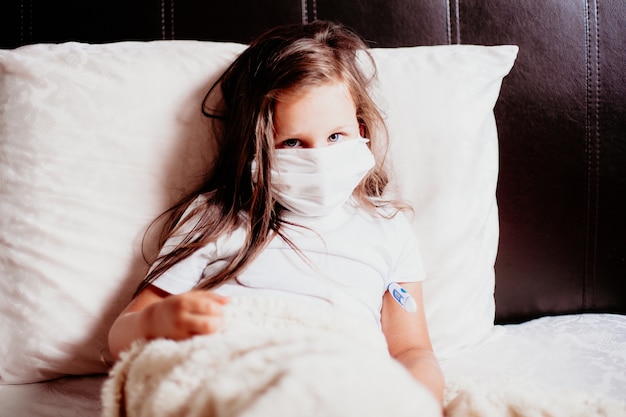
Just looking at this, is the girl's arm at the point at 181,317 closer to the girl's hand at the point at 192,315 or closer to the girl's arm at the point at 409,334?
the girl's hand at the point at 192,315

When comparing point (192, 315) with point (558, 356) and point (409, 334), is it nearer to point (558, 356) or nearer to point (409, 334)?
point (409, 334)

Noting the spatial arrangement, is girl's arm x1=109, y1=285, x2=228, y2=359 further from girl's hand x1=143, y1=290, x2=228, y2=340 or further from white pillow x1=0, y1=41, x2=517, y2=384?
white pillow x1=0, y1=41, x2=517, y2=384

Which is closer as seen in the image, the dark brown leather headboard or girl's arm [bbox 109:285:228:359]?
girl's arm [bbox 109:285:228:359]

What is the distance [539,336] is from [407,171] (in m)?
0.42

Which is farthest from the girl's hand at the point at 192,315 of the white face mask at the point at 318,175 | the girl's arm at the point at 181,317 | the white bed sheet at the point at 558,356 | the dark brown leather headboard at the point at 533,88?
the dark brown leather headboard at the point at 533,88

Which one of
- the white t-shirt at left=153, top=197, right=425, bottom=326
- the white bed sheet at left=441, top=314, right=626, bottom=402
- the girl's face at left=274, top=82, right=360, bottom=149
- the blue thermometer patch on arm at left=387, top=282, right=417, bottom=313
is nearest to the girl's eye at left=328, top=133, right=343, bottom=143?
the girl's face at left=274, top=82, right=360, bottom=149

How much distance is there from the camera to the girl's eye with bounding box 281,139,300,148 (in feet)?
2.91

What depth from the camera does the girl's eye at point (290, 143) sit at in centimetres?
89

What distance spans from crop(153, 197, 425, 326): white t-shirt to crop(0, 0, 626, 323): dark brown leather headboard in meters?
0.39

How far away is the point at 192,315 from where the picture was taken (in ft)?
2.10

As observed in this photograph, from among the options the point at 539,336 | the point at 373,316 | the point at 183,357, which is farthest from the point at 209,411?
the point at 539,336

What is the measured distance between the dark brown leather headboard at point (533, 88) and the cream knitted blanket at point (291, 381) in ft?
1.74

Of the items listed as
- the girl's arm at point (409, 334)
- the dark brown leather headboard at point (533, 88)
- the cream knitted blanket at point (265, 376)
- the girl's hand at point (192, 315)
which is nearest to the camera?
the cream knitted blanket at point (265, 376)

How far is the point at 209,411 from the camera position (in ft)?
1.72
